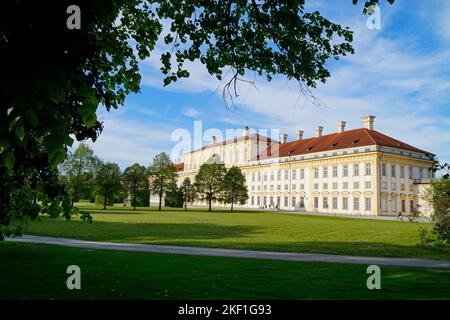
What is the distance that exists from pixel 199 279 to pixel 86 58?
6.09 meters

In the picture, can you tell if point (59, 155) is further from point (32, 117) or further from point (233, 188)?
point (233, 188)

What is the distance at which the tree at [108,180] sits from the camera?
67188 millimetres

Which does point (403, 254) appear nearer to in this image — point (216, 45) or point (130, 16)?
point (216, 45)

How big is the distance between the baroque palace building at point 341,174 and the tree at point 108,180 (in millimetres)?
33376

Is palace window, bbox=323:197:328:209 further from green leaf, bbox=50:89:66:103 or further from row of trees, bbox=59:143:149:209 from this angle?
green leaf, bbox=50:89:66:103

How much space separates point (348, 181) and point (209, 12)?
64813 millimetres

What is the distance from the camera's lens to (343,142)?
7069 centimetres

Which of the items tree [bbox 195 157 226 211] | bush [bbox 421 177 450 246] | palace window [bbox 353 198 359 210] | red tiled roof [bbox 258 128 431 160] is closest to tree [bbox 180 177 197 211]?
tree [bbox 195 157 226 211]

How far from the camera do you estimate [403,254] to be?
51.0 ft

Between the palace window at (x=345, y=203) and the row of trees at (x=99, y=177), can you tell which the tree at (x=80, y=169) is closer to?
the row of trees at (x=99, y=177)

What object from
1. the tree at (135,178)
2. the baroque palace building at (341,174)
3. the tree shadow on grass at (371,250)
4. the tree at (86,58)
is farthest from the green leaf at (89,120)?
the tree at (135,178)

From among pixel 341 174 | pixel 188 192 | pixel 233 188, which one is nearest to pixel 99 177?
pixel 188 192

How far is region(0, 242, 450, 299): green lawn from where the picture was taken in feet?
24.2

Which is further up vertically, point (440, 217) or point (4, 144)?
point (4, 144)
